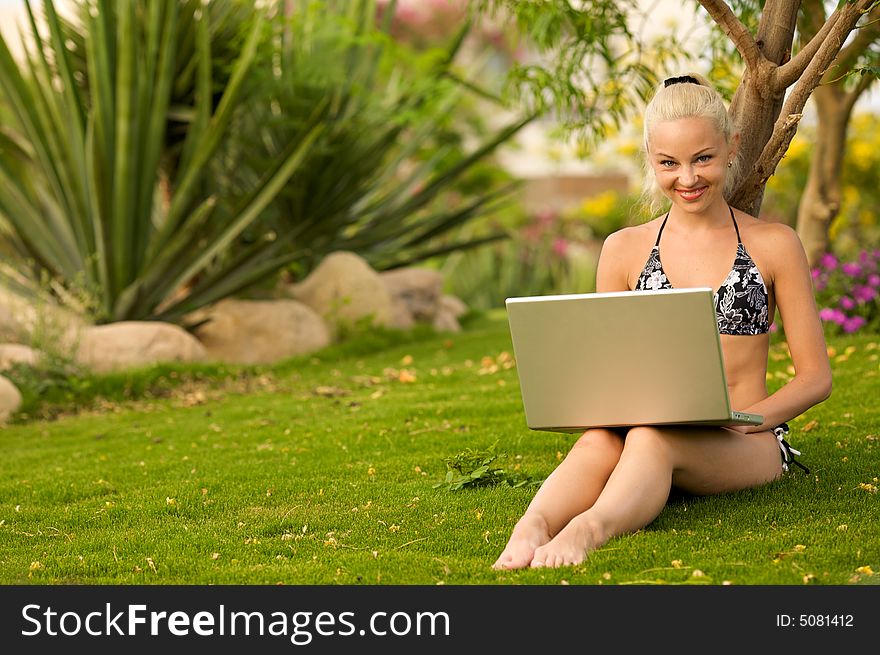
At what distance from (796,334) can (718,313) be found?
22cm

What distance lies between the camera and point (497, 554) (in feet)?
9.70

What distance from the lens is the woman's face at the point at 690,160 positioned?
10.3 ft

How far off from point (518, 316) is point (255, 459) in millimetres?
1882

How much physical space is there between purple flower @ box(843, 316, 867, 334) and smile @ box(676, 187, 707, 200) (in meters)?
3.77

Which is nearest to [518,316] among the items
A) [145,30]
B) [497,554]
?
[497,554]

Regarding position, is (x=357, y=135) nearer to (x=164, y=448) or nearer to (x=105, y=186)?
(x=105, y=186)

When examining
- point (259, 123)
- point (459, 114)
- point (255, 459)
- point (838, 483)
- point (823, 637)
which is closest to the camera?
point (823, 637)

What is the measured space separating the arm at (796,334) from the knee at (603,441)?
36 centimetres

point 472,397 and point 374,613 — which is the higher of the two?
point 472,397

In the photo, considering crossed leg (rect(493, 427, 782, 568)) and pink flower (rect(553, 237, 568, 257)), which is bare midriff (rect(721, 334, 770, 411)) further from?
pink flower (rect(553, 237, 568, 257))

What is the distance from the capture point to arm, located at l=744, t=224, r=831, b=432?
3160 mm

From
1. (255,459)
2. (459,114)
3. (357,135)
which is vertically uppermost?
(459,114)

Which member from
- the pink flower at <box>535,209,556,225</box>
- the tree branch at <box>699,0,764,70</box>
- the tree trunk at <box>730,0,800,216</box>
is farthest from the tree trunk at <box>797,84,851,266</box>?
the pink flower at <box>535,209,556,225</box>

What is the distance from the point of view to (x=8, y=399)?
233 inches
